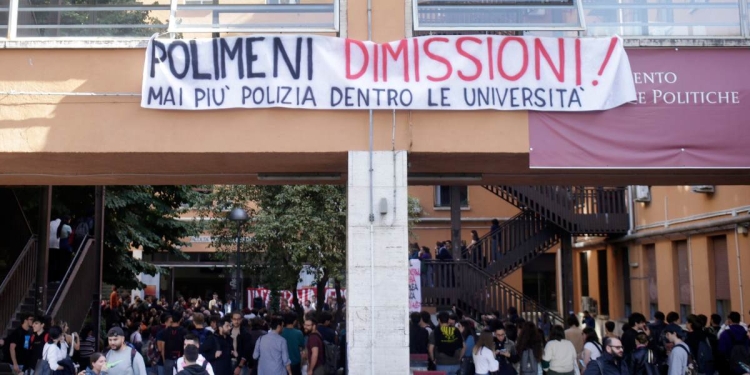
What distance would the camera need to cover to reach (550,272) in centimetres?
3575

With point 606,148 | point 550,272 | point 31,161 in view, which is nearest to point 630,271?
point 550,272

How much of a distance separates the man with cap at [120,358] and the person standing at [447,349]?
18.5 feet

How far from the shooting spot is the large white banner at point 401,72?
12.2 meters

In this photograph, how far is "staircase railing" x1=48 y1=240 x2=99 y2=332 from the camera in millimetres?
18500

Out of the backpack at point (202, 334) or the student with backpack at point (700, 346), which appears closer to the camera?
the student with backpack at point (700, 346)

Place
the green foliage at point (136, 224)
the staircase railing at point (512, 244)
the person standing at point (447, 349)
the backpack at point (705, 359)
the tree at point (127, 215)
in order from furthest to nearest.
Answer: the staircase railing at point (512, 244)
the green foliage at point (136, 224)
the tree at point (127, 215)
the person standing at point (447, 349)
the backpack at point (705, 359)

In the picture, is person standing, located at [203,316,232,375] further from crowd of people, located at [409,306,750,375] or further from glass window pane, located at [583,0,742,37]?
glass window pane, located at [583,0,742,37]

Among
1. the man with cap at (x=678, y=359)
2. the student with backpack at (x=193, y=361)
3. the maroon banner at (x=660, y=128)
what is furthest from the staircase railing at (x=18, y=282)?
the man with cap at (x=678, y=359)

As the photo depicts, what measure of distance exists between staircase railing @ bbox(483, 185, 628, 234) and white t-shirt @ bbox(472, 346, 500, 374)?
12.7m

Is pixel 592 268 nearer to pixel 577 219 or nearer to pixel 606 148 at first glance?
pixel 577 219

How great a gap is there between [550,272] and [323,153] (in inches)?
985

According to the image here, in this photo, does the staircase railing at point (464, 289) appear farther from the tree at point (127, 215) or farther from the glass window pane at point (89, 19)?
the glass window pane at point (89, 19)

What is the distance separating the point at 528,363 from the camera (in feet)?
44.9

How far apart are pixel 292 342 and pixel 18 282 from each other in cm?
639
